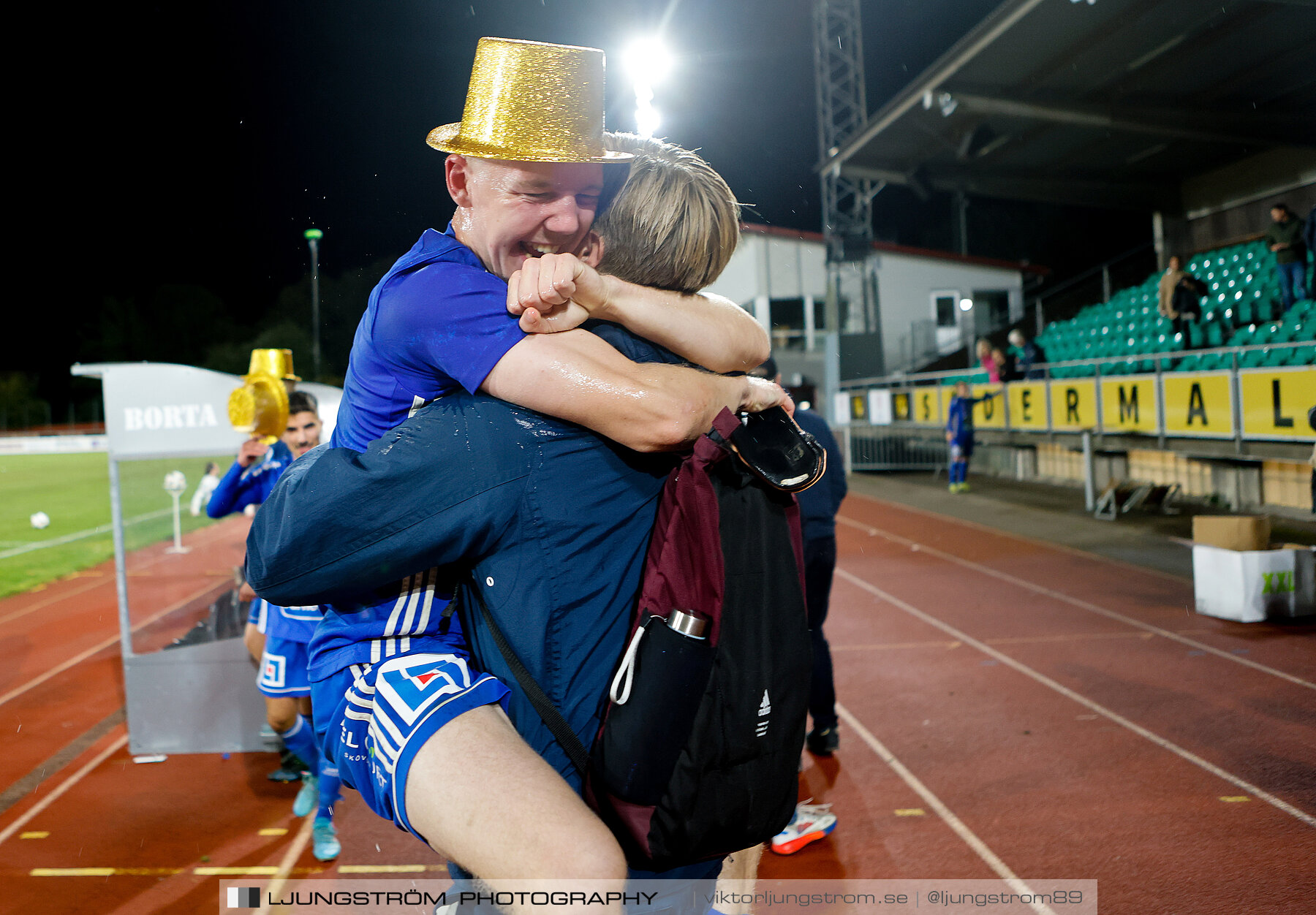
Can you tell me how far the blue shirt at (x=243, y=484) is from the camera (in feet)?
16.1

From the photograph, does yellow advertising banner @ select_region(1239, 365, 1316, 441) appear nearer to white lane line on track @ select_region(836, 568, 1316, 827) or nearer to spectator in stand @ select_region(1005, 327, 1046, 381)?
white lane line on track @ select_region(836, 568, 1316, 827)

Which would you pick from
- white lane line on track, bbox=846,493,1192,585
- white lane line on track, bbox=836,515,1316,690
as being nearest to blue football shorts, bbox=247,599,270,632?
white lane line on track, bbox=836,515,1316,690

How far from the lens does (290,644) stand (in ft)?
13.8

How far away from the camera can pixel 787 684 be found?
4.15 ft

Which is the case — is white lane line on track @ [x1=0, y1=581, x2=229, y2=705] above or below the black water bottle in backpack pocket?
below

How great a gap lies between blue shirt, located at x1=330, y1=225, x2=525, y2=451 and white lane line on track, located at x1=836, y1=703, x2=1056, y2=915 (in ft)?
10.6

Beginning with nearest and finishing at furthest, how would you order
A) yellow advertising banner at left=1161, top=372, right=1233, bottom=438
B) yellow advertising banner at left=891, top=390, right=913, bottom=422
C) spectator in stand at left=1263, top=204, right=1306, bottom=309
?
yellow advertising banner at left=1161, top=372, right=1233, bottom=438, spectator in stand at left=1263, top=204, right=1306, bottom=309, yellow advertising banner at left=891, top=390, right=913, bottom=422

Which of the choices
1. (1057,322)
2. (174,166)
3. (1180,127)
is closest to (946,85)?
(1180,127)

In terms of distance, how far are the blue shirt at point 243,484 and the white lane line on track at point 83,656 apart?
3.32 metres

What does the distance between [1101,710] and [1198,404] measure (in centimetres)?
640

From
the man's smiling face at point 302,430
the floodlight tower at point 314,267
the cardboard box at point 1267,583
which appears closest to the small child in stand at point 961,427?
the cardboard box at point 1267,583

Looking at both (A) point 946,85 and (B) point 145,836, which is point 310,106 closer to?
(B) point 145,836

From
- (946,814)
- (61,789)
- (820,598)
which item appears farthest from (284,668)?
(946,814)

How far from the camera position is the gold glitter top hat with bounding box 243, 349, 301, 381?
15.8 feet
